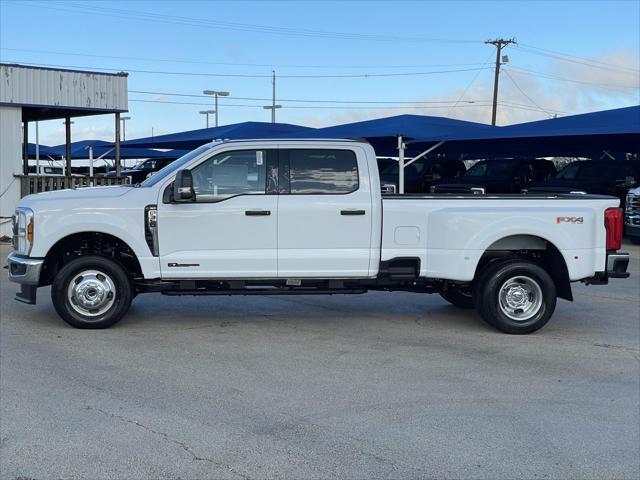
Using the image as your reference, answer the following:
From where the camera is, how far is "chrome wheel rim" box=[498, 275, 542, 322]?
27.3 feet

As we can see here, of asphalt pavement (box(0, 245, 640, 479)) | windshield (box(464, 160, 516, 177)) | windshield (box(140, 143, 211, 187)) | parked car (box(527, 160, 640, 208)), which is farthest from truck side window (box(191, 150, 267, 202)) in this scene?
windshield (box(464, 160, 516, 177))

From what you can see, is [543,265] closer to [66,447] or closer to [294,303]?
[294,303]

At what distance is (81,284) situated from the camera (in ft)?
26.3

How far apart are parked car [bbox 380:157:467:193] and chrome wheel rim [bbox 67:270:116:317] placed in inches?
769

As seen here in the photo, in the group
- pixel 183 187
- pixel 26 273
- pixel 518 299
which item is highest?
pixel 183 187

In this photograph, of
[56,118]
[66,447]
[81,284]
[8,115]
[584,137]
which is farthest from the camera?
[56,118]

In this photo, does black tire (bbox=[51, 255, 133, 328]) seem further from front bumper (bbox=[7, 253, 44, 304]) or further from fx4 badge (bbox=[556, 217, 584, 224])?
fx4 badge (bbox=[556, 217, 584, 224])

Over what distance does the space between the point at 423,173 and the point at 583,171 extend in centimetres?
732

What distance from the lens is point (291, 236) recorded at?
8.10 metres

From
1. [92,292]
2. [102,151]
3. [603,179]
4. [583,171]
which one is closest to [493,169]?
[583,171]

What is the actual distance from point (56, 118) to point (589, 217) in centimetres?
1857

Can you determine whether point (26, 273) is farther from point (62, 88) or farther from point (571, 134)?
point (571, 134)

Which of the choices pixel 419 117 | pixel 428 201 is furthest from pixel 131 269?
pixel 419 117

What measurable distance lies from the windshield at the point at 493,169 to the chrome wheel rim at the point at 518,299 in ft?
61.0
